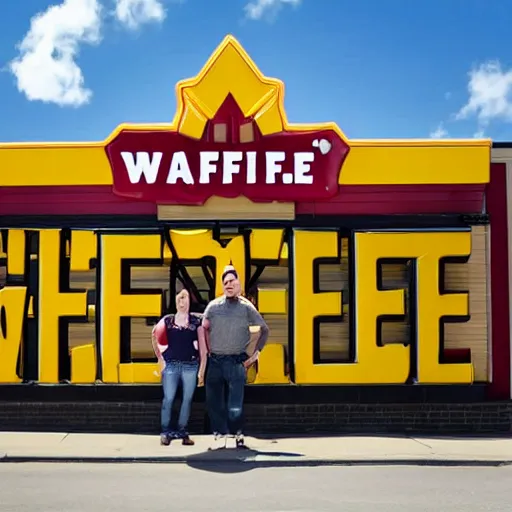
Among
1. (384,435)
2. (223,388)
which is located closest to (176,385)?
(223,388)

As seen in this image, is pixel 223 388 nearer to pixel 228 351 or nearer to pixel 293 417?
pixel 228 351

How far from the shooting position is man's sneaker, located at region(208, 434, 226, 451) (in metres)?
8.35

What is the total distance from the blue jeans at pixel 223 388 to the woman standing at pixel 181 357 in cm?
16

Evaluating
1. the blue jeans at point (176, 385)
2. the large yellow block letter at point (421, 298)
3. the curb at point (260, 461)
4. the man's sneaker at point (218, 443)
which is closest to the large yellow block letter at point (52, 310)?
the blue jeans at point (176, 385)

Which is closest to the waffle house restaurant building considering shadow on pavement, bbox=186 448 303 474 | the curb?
shadow on pavement, bbox=186 448 303 474

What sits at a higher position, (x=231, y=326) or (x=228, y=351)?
(x=231, y=326)

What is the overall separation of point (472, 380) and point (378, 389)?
1285 mm

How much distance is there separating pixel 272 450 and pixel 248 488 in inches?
65.6

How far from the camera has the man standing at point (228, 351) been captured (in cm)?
841

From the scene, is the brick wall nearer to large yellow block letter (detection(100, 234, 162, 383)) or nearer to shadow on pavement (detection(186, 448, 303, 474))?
large yellow block letter (detection(100, 234, 162, 383))

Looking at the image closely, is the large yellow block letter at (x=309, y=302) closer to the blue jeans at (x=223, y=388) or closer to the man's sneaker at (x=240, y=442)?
the blue jeans at (x=223, y=388)

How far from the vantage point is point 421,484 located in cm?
684

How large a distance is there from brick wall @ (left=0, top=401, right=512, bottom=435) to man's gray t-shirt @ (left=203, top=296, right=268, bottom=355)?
4.97ft

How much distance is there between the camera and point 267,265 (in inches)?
384
